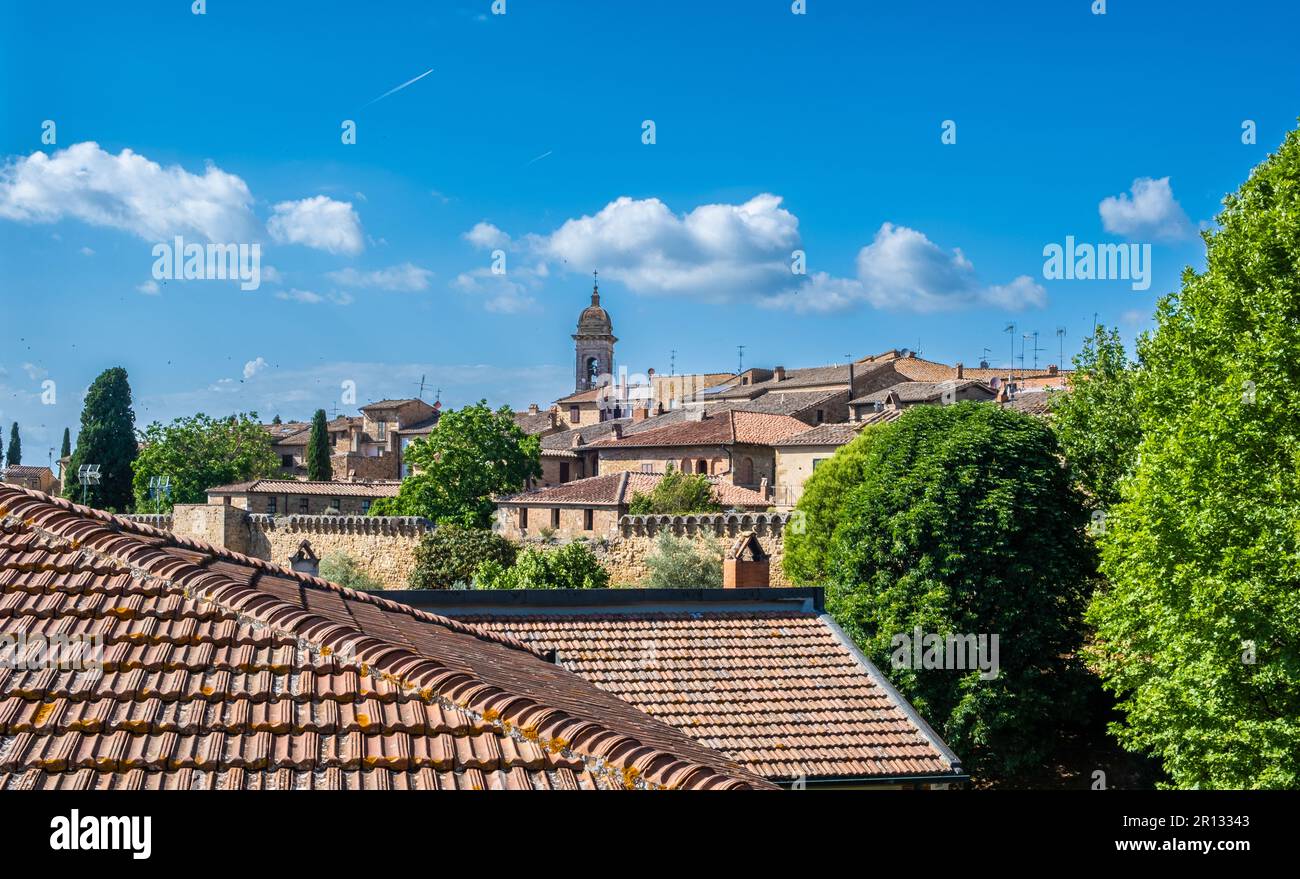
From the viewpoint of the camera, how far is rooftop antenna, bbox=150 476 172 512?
212 feet

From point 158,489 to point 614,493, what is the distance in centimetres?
3219

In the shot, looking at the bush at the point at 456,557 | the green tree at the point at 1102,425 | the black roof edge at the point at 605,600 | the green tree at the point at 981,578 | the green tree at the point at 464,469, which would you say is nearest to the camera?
the black roof edge at the point at 605,600

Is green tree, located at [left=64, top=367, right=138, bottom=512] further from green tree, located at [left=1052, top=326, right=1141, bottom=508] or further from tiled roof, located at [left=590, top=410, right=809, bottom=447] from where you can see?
green tree, located at [left=1052, top=326, right=1141, bottom=508]

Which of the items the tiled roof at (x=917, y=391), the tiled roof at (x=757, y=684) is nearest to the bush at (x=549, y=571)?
the tiled roof at (x=757, y=684)

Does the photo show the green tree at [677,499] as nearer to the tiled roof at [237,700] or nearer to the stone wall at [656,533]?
the stone wall at [656,533]

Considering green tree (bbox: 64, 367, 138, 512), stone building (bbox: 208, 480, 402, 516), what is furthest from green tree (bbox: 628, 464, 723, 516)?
green tree (bbox: 64, 367, 138, 512)

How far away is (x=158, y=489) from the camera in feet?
213

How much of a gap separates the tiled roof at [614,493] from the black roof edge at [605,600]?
105ft

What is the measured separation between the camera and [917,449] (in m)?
25.7

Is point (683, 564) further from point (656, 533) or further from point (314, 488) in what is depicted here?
point (314, 488)

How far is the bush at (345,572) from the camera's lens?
46812mm

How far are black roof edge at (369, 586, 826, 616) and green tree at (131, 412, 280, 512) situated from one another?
5610 cm

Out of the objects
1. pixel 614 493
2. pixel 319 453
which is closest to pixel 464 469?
pixel 614 493
